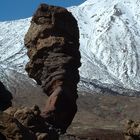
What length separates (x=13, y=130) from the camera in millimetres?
28031

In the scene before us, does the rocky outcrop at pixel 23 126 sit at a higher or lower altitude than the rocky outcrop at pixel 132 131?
higher

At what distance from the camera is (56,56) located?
2307 inches

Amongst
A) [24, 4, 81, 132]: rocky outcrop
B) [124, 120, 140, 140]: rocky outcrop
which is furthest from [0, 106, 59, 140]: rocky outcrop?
[24, 4, 81, 132]: rocky outcrop

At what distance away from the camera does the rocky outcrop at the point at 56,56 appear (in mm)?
56438

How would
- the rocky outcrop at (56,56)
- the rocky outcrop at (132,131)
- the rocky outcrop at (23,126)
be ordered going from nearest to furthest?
the rocky outcrop at (23,126), the rocky outcrop at (132,131), the rocky outcrop at (56,56)

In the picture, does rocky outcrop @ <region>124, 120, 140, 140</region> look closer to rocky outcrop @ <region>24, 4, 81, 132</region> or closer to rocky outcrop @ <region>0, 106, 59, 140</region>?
rocky outcrop @ <region>0, 106, 59, 140</region>

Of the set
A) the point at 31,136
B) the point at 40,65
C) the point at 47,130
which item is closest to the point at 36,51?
the point at 40,65

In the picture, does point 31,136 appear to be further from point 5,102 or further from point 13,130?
point 5,102

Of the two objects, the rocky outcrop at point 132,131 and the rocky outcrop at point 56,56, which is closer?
the rocky outcrop at point 132,131

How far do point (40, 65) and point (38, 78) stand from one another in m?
1.54

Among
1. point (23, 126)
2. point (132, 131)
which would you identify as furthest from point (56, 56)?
point (23, 126)

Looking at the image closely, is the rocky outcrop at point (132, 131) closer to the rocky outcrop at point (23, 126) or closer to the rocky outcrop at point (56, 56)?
the rocky outcrop at point (23, 126)

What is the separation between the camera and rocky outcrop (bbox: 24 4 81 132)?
185 feet

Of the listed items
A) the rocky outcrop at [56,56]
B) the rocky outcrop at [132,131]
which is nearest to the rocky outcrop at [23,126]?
the rocky outcrop at [132,131]
